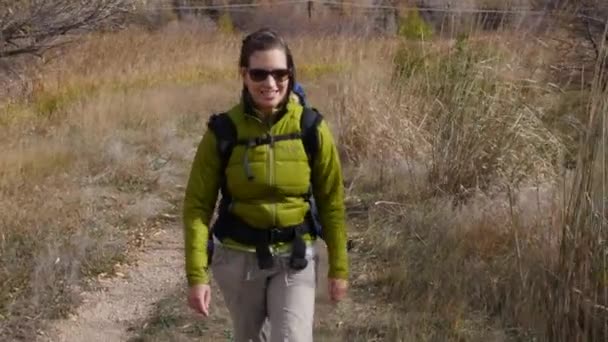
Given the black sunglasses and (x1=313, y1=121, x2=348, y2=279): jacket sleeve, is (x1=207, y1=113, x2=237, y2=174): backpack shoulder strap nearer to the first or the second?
the black sunglasses

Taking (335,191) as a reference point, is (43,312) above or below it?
below

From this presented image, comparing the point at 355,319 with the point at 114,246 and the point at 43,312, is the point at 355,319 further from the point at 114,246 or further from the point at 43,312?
the point at 114,246

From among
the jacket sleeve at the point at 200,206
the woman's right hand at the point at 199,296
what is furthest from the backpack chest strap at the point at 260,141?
the woman's right hand at the point at 199,296

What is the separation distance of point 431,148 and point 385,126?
3.58 ft

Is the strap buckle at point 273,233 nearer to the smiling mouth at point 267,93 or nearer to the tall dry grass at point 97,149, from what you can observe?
the smiling mouth at point 267,93

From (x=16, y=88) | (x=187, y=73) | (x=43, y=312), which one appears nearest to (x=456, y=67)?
(x=43, y=312)

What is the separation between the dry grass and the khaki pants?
3.76 ft

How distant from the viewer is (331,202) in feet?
11.6

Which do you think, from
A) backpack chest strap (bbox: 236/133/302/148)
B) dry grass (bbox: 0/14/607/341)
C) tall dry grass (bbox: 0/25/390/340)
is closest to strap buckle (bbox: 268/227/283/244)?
backpack chest strap (bbox: 236/133/302/148)

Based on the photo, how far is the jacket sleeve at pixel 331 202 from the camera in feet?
11.4

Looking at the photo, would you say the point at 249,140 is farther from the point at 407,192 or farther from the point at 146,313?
the point at 407,192

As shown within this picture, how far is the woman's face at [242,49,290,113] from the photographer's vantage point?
337 cm

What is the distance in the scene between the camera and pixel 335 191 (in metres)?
3.52

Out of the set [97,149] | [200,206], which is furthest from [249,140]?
[97,149]
